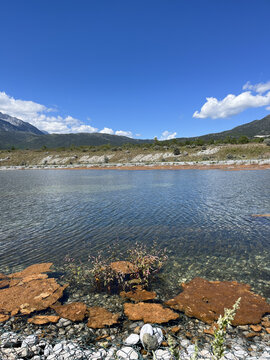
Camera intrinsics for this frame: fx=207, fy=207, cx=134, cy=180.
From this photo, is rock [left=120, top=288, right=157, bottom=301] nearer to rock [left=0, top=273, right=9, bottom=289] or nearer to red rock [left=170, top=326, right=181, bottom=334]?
red rock [left=170, top=326, right=181, bottom=334]

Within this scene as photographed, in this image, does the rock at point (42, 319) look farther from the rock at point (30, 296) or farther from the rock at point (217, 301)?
the rock at point (217, 301)

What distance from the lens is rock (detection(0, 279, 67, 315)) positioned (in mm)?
6863

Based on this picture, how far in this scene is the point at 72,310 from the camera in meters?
6.69

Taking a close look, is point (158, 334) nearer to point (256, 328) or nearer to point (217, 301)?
point (217, 301)

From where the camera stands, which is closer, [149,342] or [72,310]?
[149,342]

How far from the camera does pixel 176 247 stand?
36.5 ft

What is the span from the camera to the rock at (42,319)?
6261 mm

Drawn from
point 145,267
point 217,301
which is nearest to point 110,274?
point 145,267

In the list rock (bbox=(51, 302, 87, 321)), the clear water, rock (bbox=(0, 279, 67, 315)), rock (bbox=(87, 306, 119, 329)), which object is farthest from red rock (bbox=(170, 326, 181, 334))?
rock (bbox=(0, 279, 67, 315))

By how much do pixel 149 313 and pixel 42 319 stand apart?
332cm

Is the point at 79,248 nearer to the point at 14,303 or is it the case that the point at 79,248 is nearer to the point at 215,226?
the point at 14,303

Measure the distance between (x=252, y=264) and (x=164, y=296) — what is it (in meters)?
4.63

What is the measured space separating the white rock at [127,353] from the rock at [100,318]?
3.71ft

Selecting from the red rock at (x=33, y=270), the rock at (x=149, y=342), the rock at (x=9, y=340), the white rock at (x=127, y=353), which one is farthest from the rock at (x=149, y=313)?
the red rock at (x=33, y=270)
